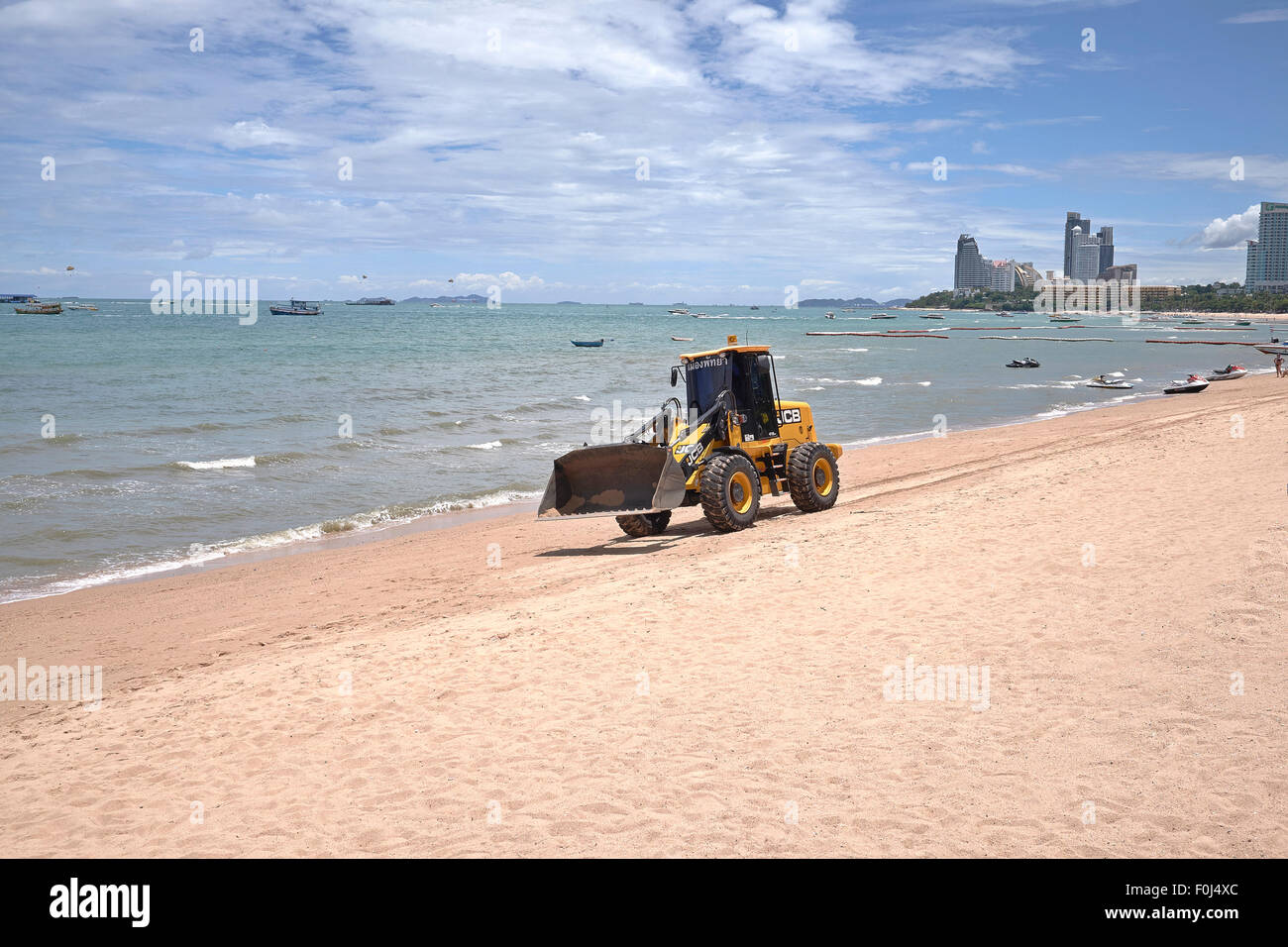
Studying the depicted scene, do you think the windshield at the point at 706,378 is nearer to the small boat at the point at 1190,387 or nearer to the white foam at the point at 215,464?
the white foam at the point at 215,464

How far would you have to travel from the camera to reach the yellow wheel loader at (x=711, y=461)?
12.8m

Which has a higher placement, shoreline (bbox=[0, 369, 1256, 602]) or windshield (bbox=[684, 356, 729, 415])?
windshield (bbox=[684, 356, 729, 415])

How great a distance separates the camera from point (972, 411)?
116 ft

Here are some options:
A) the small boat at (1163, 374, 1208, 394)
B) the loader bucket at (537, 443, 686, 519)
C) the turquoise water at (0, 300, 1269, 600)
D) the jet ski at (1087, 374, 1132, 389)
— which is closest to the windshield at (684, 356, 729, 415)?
the turquoise water at (0, 300, 1269, 600)

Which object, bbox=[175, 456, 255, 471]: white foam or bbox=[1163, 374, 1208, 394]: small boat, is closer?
bbox=[175, 456, 255, 471]: white foam

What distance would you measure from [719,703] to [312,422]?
956 inches

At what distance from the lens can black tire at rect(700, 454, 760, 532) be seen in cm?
1284

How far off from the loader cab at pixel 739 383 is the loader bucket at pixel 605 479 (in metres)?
1.43

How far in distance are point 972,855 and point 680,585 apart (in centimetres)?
538

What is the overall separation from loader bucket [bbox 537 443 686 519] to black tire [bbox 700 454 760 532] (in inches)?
28.3

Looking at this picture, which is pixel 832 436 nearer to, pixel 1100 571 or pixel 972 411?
pixel 972 411

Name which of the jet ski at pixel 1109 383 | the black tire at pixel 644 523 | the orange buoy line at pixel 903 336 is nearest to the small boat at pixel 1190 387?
the jet ski at pixel 1109 383

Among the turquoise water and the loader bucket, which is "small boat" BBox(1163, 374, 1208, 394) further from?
the loader bucket

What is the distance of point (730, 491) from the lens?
43.0ft
